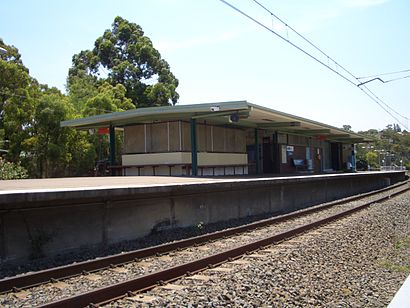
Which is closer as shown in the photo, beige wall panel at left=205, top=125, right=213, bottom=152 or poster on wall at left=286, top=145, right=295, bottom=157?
beige wall panel at left=205, top=125, right=213, bottom=152

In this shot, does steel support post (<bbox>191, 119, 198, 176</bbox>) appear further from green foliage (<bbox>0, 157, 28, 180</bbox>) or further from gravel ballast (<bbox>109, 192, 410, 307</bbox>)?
gravel ballast (<bbox>109, 192, 410, 307</bbox>)

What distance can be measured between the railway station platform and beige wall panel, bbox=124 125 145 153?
8.64 m

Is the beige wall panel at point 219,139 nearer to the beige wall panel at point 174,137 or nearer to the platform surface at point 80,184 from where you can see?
the beige wall panel at point 174,137

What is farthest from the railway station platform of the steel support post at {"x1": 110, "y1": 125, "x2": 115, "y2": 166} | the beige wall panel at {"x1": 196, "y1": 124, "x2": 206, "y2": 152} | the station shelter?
the steel support post at {"x1": 110, "y1": 125, "x2": 115, "y2": 166}

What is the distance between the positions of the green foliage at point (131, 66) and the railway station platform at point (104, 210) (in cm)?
3579

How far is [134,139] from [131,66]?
3065cm

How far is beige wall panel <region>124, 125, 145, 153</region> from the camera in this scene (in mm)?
23969

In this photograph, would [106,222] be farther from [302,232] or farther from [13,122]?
[13,122]

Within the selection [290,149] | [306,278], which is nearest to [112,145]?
[290,149]

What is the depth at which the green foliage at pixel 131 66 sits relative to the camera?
51.7 meters

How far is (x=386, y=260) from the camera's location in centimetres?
900

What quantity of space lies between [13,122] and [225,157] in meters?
13.9

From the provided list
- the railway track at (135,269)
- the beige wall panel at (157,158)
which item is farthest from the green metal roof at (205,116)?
the railway track at (135,269)

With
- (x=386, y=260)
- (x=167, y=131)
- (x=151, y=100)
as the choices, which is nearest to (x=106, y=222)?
(x=386, y=260)
